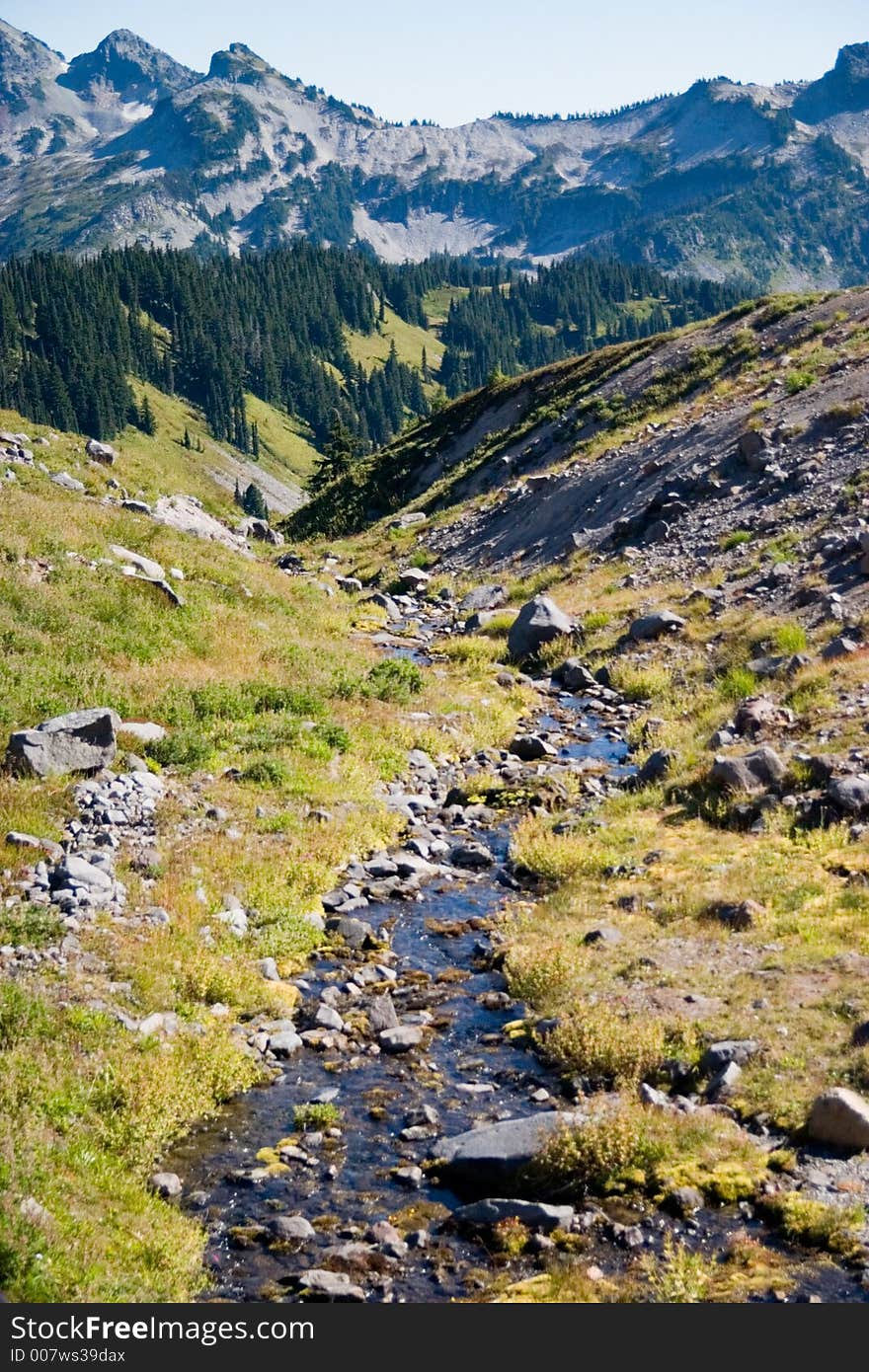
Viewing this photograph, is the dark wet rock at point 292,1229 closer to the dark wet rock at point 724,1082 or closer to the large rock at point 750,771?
the dark wet rock at point 724,1082

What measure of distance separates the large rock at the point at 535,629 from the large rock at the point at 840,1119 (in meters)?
23.3

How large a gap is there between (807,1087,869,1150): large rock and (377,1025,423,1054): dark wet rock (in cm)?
469

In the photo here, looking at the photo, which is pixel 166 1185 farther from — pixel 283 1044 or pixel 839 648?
pixel 839 648

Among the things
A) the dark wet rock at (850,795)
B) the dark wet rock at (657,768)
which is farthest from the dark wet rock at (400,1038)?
the dark wet rock at (657,768)

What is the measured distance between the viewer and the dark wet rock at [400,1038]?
12992 mm

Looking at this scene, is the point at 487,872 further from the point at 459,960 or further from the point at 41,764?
the point at 41,764

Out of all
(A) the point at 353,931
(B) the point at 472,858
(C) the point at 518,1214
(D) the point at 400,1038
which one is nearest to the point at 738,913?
(D) the point at 400,1038

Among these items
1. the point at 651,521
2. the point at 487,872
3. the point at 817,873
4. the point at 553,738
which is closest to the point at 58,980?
the point at 487,872

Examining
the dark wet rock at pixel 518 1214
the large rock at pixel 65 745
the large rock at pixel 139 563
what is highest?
the large rock at pixel 139 563

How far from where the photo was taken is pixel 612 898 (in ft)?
54.7

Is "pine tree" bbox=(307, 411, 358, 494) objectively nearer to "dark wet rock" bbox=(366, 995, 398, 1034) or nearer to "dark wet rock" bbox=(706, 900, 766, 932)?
"dark wet rock" bbox=(706, 900, 766, 932)

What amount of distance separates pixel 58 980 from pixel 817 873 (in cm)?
1066

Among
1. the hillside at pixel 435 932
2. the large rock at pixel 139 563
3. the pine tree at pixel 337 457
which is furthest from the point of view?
the pine tree at pixel 337 457

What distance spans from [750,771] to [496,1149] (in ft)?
34.5
